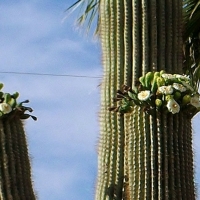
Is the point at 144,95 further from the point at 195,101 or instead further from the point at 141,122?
the point at 195,101

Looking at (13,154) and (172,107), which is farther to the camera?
(13,154)

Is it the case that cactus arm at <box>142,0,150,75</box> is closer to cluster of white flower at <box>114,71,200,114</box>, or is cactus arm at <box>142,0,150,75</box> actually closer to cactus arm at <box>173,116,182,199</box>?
cluster of white flower at <box>114,71,200,114</box>

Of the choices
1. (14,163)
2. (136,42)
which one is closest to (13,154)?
(14,163)

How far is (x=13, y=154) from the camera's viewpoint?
8039mm

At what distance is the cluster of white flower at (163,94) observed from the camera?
7.88 m

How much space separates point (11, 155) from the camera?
802 centimetres

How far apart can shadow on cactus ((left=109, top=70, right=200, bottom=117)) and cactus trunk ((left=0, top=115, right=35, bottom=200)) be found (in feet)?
2.84

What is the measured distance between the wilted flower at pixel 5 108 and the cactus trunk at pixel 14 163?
7cm

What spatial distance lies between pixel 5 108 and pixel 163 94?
132 cm

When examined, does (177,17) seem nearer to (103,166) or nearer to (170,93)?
(170,93)

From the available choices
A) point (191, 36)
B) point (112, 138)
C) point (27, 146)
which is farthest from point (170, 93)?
point (191, 36)

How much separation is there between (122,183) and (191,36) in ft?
9.00

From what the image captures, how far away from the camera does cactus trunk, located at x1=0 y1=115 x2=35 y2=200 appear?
791 centimetres

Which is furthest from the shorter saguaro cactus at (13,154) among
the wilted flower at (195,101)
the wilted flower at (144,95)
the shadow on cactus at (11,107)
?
the wilted flower at (195,101)
